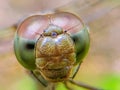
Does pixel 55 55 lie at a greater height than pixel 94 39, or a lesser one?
greater

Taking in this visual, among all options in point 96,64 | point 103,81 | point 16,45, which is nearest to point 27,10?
point 96,64

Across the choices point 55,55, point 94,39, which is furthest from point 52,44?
point 94,39

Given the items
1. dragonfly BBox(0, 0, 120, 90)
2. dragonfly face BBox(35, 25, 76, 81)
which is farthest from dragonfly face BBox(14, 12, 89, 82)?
dragonfly BBox(0, 0, 120, 90)

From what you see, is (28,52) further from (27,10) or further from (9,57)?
(27,10)

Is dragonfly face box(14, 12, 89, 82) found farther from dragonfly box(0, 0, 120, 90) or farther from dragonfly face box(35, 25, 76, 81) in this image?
dragonfly box(0, 0, 120, 90)

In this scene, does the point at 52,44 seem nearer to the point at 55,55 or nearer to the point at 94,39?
the point at 55,55
